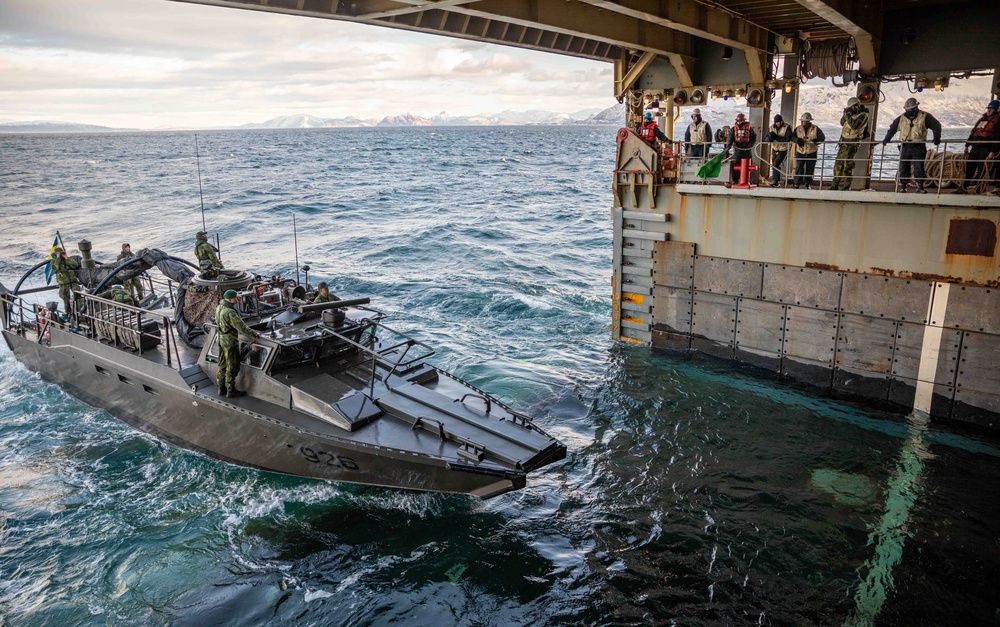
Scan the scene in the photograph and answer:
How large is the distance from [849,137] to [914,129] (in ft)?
4.35

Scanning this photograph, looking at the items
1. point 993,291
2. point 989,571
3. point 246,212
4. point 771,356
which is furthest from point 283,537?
point 246,212

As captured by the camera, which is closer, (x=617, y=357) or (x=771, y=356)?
(x=771, y=356)

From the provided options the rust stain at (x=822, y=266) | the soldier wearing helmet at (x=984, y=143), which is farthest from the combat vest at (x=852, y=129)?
the rust stain at (x=822, y=266)

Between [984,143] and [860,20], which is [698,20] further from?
[984,143]

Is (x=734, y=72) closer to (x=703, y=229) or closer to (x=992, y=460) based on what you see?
(x=703, y=229)

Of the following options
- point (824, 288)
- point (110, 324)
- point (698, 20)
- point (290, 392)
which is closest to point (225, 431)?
point (290, 392)

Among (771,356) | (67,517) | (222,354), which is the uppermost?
(222,354)

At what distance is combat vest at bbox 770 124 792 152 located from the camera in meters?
15.5

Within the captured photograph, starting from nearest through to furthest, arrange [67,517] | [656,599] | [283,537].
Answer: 1. [656,599]
2. [283,537]
3. [67,517]

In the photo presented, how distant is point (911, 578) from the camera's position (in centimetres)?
905

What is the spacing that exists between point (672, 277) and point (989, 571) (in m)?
9.32

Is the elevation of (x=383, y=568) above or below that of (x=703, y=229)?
below

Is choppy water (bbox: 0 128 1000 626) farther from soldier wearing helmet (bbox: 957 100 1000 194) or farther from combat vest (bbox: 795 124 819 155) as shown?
combat vest (bbox: 795 124 819 155)

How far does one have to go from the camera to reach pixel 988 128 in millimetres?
12930
